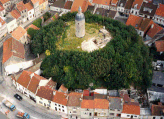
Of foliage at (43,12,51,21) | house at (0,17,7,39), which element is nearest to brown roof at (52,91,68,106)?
house at (0,17,7,39)

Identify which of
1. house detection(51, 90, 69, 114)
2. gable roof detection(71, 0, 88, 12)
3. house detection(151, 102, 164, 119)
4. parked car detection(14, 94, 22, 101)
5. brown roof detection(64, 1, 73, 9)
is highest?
gable roof detection(71, 0, 88, 12)

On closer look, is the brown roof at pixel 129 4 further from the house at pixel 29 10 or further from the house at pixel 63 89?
the house at pixel 63 89

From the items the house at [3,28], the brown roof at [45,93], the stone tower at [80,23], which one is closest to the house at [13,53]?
the house at [3,28]

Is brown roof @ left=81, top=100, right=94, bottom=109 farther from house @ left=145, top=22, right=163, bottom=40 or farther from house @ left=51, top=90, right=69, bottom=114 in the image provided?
house @ left=145, top=22, right=163, bottom=40

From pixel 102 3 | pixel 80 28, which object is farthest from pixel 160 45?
pixel 102 3

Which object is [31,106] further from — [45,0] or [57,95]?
[45,0]

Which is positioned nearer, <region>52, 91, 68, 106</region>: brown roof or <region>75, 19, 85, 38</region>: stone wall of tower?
<region>52, 91, 68, 106</region>: brown roof
